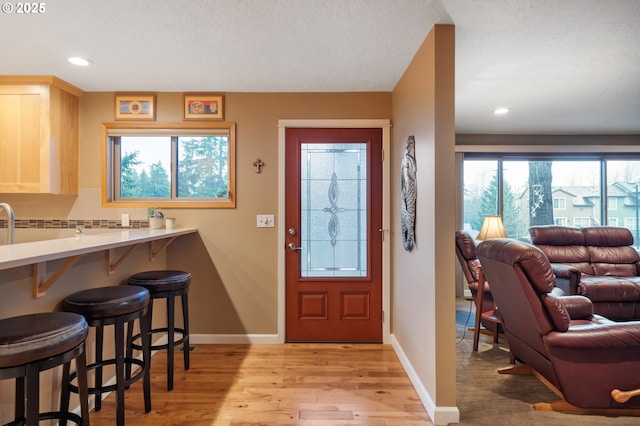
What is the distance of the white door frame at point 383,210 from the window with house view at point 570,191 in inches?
98.9

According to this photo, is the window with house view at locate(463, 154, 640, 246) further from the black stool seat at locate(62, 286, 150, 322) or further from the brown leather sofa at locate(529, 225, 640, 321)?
the black stool seat at locate(62, 286, 150, 322)

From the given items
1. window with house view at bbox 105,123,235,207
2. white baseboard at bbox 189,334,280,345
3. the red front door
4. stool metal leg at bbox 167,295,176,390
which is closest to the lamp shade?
the red front door

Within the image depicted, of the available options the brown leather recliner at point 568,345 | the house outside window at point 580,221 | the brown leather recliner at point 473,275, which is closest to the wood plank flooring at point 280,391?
the brown leather recliner at point 568,345

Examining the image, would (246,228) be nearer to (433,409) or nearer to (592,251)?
(433,409)

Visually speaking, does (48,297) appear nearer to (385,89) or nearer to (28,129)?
(28,129)

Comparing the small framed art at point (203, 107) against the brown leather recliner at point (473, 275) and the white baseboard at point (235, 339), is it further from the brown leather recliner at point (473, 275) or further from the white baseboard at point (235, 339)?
the brown leather recliner at point (473, 275)

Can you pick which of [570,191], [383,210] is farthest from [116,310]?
[570,191]

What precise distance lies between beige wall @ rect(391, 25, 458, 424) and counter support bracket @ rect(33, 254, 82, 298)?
2101mm

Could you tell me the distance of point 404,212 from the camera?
Result: 2.65 m

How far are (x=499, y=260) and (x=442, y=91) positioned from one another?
116cm

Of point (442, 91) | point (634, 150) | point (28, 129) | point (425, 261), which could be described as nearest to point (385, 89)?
point (442, 91)

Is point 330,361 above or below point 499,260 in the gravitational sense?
below

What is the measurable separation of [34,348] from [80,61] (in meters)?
2.26

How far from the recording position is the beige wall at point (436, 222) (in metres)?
2.03
